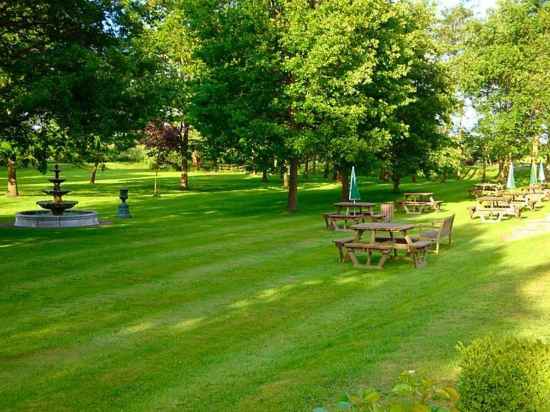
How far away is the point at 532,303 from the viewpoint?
11961 millimetres

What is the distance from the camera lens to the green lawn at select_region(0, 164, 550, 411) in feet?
26.2

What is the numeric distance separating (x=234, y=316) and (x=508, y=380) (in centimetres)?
676

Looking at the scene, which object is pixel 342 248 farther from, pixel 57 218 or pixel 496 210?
pixel 57 218

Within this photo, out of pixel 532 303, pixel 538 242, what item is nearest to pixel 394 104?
pixel 538 242

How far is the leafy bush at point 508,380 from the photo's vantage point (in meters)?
5.30

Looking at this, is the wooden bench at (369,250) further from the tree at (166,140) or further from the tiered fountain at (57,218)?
the tree at (166,140)

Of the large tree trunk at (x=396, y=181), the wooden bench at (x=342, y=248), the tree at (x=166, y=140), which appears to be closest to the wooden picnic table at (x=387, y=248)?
the wooden bench at (x=342, y=248)

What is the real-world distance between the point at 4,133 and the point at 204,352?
18620 millimetres

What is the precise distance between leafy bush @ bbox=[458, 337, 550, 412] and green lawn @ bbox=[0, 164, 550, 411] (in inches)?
89.8

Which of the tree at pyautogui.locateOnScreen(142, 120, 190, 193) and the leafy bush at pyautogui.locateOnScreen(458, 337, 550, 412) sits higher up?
the tree at pyautogui.locateOnScreen(142, 120, 190, 193)

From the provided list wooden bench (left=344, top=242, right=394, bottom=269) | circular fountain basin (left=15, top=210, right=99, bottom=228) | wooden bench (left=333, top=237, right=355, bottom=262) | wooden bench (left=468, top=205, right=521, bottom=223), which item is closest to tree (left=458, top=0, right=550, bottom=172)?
wooden bench (left=468, top=205, right=521, bottom=223)

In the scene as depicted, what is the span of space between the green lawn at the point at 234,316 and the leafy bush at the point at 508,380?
2.28 meters

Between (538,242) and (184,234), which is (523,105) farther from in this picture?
(184,234)

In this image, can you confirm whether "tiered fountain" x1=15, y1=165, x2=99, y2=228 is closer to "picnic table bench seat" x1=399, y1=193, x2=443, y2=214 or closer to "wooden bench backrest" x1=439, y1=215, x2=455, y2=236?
"wooden bench backrest" x1=439, y1=215, x2=455, y2=236
